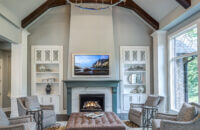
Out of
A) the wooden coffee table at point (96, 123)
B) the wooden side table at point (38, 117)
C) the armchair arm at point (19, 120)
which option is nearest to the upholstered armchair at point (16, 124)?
the armchair arm at point (19, 120)

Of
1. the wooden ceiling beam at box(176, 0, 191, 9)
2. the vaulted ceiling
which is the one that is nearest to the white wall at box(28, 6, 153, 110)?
the vaulted ceiling

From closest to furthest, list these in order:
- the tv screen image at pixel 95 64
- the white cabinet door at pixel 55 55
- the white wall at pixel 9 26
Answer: the white wall at pixel 9 26 < the tv screen image at pixel 95 64 < the white cabinet door at pixel 55 55

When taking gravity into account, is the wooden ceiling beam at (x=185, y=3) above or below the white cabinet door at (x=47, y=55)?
above

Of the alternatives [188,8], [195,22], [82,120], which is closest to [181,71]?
[195,22]

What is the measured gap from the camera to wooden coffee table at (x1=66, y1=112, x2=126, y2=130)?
3.68 metres

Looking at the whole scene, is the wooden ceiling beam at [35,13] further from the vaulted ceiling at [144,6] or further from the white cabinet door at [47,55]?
the white cabinet door at [47,55]

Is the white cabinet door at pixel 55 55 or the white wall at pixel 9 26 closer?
the white wall at pixel 9 26

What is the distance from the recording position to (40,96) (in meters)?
6.75

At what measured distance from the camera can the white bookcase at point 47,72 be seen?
6789 mm

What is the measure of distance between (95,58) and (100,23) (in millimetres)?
1304

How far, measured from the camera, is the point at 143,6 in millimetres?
6336

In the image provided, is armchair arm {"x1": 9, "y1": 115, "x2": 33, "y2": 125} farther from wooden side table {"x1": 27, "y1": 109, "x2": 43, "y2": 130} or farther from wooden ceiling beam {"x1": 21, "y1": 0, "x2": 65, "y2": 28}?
wooden ceiling beam {"x1": 21, "y1": 0, "x2": 65, "y2": 28}

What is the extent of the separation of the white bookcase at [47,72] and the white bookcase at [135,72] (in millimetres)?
2307

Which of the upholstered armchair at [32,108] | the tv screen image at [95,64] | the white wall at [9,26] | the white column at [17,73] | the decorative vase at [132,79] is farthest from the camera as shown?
the decorative vase at [132,79]
